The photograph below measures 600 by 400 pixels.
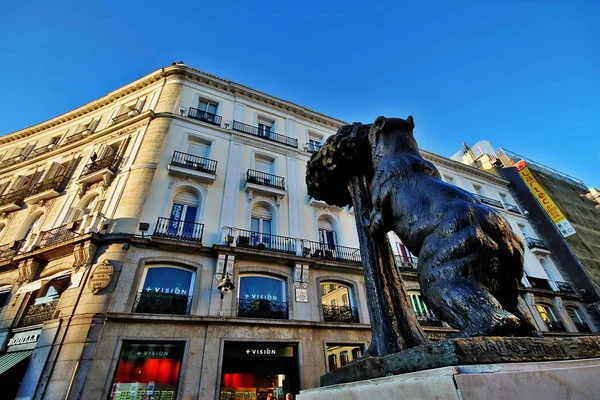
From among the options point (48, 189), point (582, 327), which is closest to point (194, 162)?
point (48, 189)

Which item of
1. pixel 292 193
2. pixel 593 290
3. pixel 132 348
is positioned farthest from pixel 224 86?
pixel 593 290

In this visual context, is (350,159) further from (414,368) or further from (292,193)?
Result: (292,193)

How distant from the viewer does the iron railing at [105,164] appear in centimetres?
1249

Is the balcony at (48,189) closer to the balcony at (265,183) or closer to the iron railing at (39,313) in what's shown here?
the iron railing at (39,313)

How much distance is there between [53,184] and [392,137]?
17190 mm

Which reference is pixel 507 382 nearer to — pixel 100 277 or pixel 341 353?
pixel 100 277

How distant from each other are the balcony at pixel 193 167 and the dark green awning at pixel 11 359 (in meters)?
7.48

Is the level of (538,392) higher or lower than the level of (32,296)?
lower

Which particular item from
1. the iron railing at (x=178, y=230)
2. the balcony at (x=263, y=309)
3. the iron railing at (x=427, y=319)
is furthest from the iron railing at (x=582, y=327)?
the iron railing at (x=178, y=230)

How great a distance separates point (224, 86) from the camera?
55.7 feet

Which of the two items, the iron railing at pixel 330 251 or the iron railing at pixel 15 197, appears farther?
the iron railing at pixel 15 197

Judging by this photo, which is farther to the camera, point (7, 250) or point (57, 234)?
point (7, 250)

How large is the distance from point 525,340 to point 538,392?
1.01ft

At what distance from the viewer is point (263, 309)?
10.1 metres
